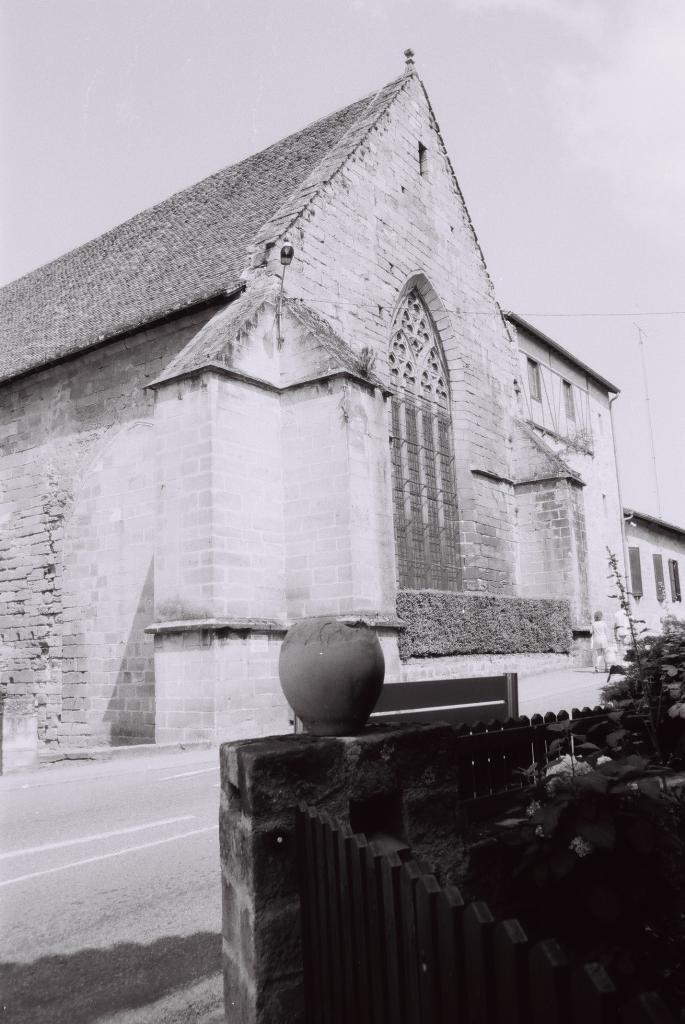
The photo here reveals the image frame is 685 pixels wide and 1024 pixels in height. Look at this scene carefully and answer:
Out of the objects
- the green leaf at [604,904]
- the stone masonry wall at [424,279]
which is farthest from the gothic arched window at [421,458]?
the green leaf at [604,904]

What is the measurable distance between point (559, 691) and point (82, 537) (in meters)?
8.76

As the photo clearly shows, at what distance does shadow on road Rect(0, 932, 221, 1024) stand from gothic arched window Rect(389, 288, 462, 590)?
11.9 meters

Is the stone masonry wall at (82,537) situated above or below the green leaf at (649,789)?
above

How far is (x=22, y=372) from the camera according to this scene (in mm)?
15469

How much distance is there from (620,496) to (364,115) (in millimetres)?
17904

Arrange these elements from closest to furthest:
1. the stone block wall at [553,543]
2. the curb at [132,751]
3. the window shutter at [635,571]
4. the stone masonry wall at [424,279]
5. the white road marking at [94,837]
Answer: the white road marking at [94,837] → the curb at [132,751] → the stone masonry wall at [424,279] → the stone block wall at [553,543] → the window shutter at [635,571]

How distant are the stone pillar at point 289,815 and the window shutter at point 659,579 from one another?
31687mm

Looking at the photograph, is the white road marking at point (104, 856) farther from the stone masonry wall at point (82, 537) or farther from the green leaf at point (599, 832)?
the stone masonry wall at point (82, 537)

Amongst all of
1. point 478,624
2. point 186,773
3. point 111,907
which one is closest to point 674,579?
point 478,624

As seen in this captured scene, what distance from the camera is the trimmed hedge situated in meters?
13.9

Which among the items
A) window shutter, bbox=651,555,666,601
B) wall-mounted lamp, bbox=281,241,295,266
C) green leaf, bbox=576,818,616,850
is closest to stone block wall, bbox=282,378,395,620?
wall-mounted lamp, bbox=281,241,295,266

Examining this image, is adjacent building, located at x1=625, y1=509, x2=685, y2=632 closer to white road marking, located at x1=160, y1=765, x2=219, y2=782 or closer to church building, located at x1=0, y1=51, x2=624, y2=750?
church building, located at x1=0, y1=51, x2=624, y2=750

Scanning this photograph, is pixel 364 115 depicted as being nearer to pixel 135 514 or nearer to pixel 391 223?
pixel 391 223

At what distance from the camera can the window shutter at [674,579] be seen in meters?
34.1
